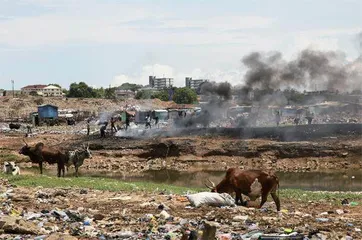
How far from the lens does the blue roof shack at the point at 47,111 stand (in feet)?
251

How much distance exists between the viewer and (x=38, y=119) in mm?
76125

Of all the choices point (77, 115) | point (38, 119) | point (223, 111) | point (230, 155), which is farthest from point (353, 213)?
point (77, 115)

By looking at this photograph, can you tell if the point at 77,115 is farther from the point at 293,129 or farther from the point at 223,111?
the point at 293,129

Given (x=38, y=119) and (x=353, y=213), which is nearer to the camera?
(x=353, y=213)

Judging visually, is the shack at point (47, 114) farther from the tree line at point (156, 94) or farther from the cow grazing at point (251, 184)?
the cow grazing at point (251, 184)

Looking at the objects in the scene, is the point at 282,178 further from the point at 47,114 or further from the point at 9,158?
the point at 47,114

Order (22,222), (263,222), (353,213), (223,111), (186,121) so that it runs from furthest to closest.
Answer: (223,111), (186,121), (353,213), (263,222), (22,222)

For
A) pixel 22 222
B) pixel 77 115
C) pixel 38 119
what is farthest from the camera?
pixel 77 115

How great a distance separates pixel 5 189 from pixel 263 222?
31.7 ft

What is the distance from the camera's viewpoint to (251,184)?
1697 cm

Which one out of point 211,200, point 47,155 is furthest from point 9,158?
point 211,200

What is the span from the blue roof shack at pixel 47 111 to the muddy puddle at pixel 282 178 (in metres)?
40.5

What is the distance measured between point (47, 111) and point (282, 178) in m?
49.1

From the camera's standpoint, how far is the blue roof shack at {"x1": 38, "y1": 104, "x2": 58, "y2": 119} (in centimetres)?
7656
